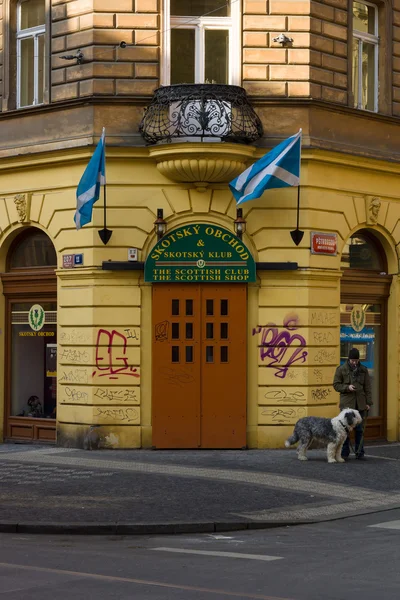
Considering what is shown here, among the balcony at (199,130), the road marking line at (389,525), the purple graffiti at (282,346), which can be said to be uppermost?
the balcony at (199,130)

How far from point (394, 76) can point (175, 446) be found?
8195mm

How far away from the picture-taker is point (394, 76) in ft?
68.3

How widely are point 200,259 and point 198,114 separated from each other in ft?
8.03

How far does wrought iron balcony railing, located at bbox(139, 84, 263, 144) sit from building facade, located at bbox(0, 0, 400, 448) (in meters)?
0.02

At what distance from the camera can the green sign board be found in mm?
18719

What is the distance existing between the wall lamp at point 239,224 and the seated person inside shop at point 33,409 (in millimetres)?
4949

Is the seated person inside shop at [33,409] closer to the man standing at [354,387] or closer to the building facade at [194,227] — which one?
the building facade at [194,227]

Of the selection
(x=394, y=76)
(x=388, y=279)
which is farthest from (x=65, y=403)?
(x=394, y=76)

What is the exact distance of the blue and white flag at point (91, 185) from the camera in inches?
711

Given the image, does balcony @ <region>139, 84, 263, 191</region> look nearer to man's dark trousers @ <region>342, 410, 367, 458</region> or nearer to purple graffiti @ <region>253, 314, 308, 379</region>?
purple graffiti @ <region>253, 314, 308, 379</region>

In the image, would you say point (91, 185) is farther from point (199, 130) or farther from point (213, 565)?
point (213, 565)

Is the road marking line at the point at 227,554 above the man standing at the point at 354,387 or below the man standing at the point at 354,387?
below

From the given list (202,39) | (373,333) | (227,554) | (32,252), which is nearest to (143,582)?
(227,554)

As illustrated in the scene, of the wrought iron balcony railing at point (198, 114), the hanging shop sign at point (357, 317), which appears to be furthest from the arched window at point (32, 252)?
the hanging shop sign at point (357, 317)
